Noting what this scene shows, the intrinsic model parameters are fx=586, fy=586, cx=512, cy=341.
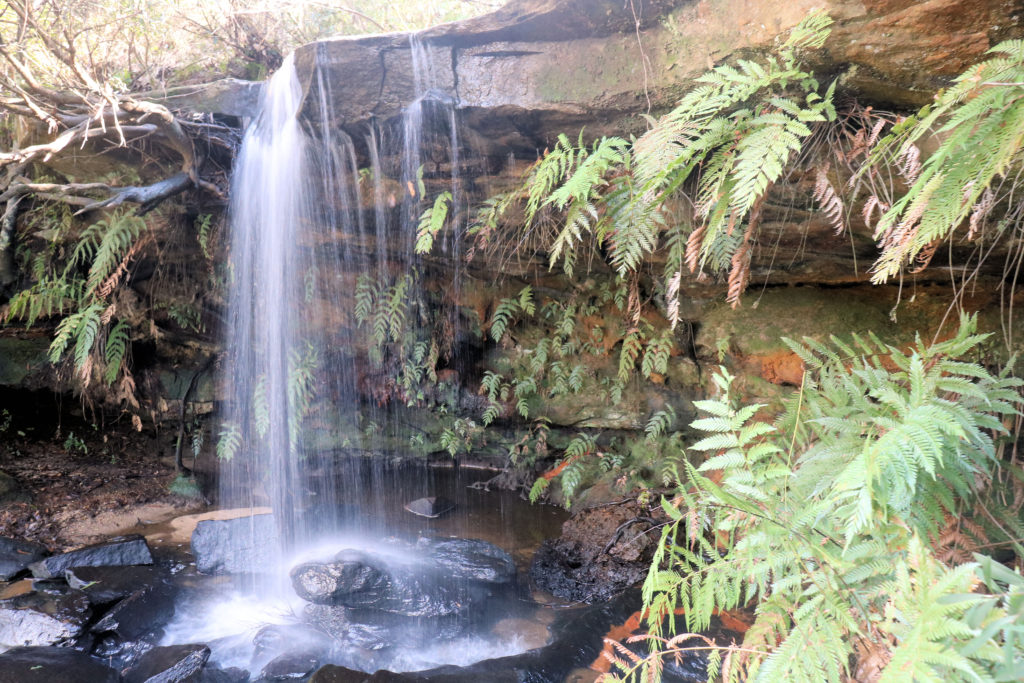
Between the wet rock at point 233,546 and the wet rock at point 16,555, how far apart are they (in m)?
1.28

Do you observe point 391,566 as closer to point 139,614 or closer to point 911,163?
point 139,614

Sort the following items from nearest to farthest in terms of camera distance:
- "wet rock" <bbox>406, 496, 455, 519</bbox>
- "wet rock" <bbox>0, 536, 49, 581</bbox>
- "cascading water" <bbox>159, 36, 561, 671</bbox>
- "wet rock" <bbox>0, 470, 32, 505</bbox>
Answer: "cascading water" <bbox>159, 36, 561, 671</bbox> → "wet rock" <bbox>0, 536, 49, 581</bbox> → "wet rock" <bbox>0, 470, 32, 505</bbox> → "wet rock" <bbox>406, 496, 455, 519</bbox>

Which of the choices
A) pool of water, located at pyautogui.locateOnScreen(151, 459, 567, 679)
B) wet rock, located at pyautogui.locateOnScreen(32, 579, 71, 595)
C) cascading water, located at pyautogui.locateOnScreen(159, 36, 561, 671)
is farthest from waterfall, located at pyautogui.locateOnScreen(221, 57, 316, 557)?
wet rock, located at pyautogui.locateOnScreen(32, 579, 71, 595)

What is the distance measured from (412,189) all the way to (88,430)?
6306mm

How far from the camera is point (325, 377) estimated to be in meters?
7.90

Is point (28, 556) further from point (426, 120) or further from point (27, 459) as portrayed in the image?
point (426, 120)

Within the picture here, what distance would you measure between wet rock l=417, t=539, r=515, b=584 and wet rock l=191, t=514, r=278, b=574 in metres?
1.49

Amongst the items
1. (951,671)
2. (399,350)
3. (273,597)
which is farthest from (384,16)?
(951,671)

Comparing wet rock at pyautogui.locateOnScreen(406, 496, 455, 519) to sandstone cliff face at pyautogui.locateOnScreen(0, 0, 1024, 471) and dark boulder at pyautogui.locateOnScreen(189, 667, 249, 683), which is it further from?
dark boulder at pyautogui.locateOnScreen(189, 667, 249, 683)

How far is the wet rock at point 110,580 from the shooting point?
188 inches

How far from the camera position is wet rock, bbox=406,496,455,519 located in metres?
6.71

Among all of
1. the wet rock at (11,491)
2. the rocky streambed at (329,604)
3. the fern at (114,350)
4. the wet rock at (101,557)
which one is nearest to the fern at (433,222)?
the rocky streambed at (329,604)

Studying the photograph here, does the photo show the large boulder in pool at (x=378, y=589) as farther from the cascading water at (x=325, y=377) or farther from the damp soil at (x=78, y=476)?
the damp soil at (x=78, y=476)

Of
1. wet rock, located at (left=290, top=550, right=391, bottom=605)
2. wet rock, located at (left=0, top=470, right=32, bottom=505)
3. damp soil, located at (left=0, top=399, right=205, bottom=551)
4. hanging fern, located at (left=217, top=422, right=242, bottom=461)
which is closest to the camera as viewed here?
wet rock, located at (left=290, top=550, right=391, bottom=605)
